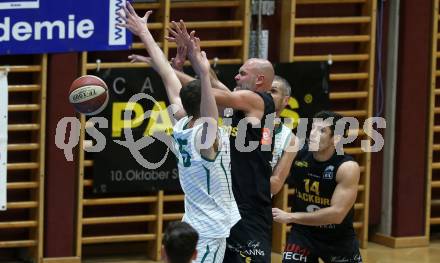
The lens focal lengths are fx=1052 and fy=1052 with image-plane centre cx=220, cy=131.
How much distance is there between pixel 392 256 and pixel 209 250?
5085 millimetres

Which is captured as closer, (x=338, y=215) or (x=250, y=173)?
(x=250, y=173)

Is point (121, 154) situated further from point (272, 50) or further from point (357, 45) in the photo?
point (357, 45)

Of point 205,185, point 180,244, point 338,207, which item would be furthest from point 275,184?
point 180,244

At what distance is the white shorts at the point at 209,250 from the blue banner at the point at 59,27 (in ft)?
13.3

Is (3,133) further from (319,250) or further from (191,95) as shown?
(191,95)

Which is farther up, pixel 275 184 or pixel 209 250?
pixel 275 184

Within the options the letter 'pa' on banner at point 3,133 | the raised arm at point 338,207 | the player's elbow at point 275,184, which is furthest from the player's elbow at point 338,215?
the letter 'pa' on banner at point 3,133

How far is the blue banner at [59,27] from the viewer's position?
10516 mm

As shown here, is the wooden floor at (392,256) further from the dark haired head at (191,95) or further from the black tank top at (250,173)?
the dark haired head at (191,95)

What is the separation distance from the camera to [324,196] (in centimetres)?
855

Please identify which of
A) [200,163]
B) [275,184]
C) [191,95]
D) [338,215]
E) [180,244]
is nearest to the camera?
[180,244]

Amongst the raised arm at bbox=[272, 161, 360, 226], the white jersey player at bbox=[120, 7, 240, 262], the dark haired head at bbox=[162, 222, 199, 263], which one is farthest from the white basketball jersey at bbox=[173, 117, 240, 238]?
the dark haired head at bbox=[162, 222, 199, 263]

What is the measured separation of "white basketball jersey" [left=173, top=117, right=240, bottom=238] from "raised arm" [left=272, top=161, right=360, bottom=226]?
987 millimetres

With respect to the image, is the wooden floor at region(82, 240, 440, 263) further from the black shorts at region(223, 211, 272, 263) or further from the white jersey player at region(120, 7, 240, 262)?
the white jersey player at region(120, 7, 240, 262)
